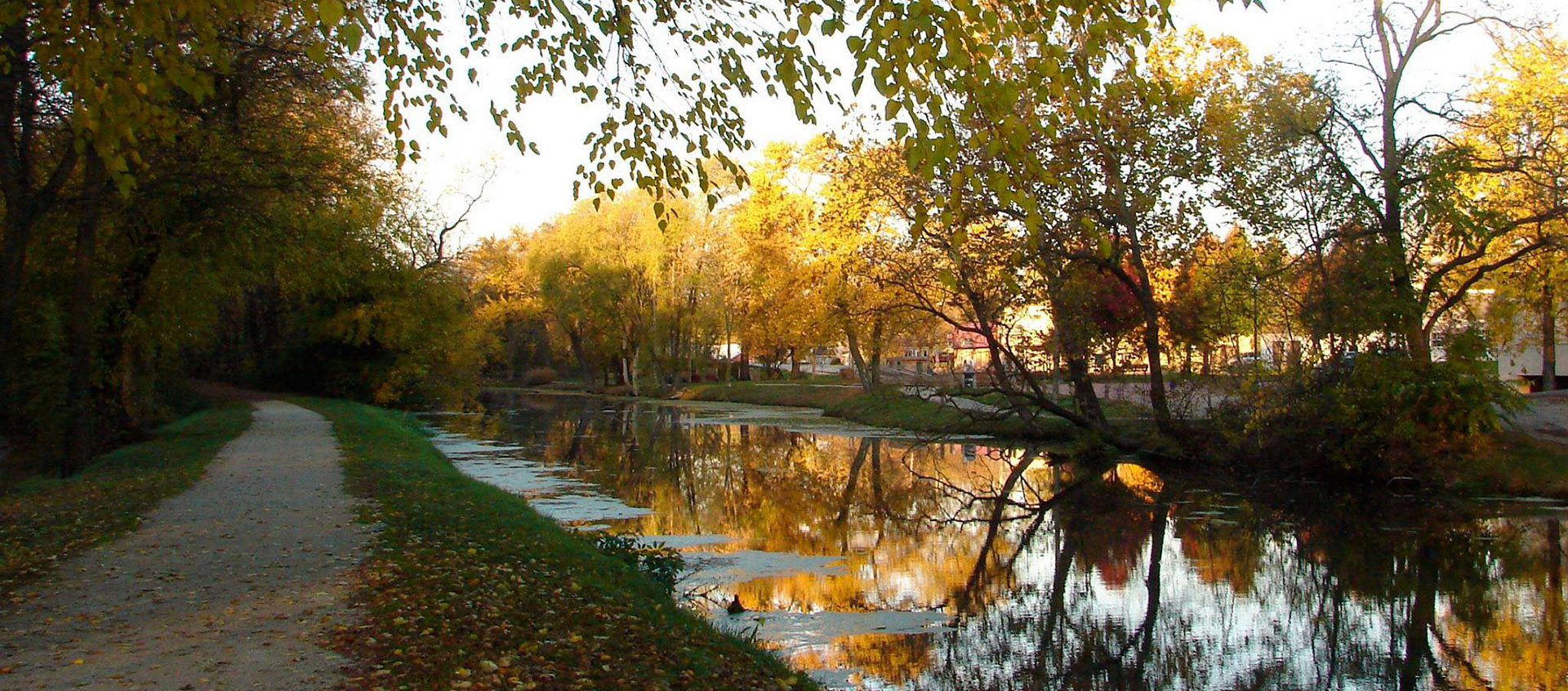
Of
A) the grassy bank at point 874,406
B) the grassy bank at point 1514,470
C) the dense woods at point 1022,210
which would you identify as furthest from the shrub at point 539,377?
the grassy bank at point 1514,470

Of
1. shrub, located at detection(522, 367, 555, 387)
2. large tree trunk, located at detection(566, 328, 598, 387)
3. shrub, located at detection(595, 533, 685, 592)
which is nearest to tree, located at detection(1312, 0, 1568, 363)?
shrub, located at detection(595, 533, 685, 592)

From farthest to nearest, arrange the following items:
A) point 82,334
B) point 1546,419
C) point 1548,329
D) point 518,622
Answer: point 1548,329 < point 1546,419 < point 82,334 < point 518,622

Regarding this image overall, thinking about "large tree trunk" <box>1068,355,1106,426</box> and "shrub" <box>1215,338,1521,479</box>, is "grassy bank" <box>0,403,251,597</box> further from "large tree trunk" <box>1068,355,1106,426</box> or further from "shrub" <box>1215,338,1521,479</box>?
"shrub" <box>1215,338,1521,479</box>

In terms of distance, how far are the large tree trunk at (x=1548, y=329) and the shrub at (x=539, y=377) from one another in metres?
57.9

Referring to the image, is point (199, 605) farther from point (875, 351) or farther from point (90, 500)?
point (875, 351)

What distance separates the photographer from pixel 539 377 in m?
74.2

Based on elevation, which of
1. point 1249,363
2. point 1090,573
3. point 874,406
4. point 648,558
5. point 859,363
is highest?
point 859,363

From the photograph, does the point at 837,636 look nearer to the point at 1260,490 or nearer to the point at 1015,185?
the point at 1015,185

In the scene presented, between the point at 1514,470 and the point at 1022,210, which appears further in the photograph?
the point at 1514,470

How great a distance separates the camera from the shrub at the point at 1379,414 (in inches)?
661

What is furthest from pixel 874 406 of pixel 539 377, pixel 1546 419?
pixel 539 377

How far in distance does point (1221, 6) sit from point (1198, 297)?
56.7 feet

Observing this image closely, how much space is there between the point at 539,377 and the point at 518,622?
6924 cm

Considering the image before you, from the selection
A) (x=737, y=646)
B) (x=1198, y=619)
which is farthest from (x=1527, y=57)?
(x=737, y=646)
